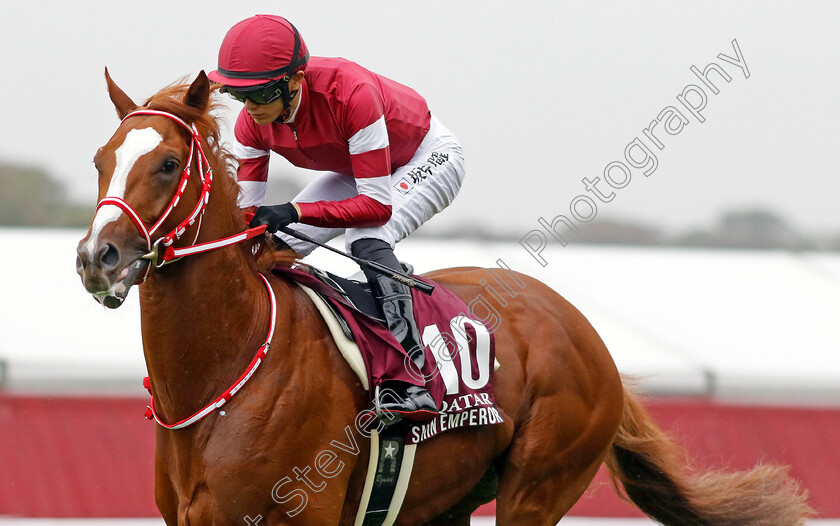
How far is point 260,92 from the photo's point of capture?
2871 mm

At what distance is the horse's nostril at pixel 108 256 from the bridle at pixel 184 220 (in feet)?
0.29

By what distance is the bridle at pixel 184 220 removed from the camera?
2.30 meters

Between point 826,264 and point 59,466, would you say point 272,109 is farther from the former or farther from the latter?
point 826,264

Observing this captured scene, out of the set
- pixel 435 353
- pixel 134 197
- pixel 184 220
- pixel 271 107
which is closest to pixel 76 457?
pixel 435 353

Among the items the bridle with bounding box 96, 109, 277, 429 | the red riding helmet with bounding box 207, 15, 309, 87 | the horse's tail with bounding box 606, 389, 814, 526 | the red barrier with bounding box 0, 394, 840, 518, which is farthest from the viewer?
the red barrier with bounding box 0, 394, 840, 518

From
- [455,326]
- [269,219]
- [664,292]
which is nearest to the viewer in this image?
[269,219]

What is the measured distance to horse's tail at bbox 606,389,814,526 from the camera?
12.6 feet

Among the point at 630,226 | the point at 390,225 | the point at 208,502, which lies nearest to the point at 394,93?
the point at 390,225

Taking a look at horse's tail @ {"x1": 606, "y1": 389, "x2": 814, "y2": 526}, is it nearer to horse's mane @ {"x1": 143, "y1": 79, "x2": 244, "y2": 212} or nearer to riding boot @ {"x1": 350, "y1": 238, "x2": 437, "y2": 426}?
riding boot @ {"x1": 350, "y1": 238, "x2": 437, "y2": 426}

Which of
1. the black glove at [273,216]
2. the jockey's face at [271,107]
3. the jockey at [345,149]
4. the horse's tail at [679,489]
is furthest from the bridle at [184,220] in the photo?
the horse's tail at [679,489]

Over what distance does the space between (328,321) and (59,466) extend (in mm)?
2913

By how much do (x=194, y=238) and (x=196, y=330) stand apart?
0.27m

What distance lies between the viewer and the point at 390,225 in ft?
10.9

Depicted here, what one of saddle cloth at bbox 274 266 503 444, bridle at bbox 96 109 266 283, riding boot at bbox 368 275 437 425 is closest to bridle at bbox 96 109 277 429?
bridle at bbox 96 109 266 283
